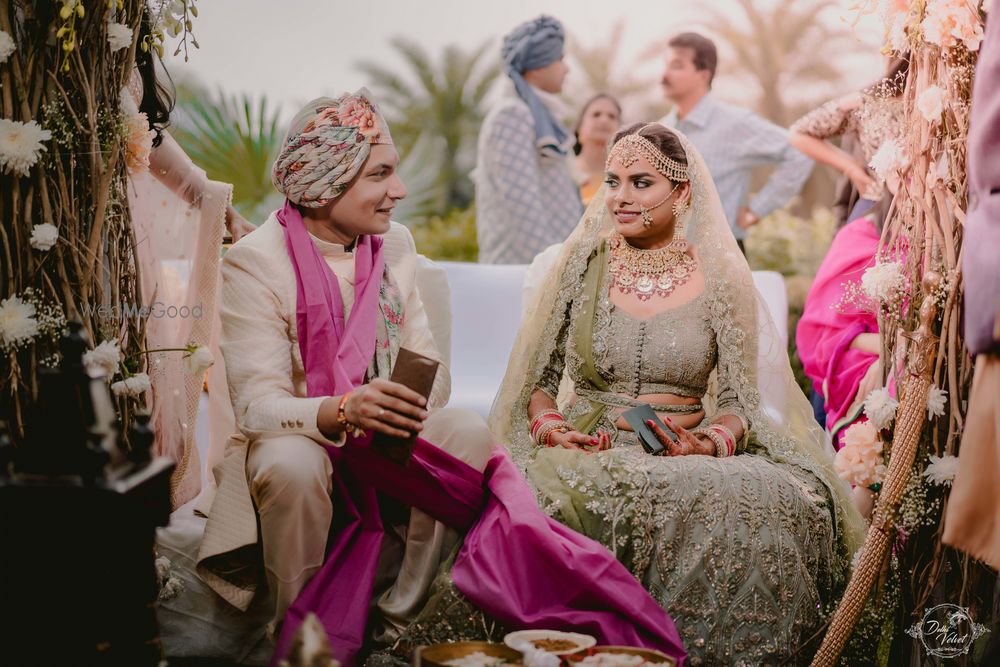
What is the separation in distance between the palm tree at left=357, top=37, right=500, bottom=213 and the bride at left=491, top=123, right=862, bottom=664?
1791 cm

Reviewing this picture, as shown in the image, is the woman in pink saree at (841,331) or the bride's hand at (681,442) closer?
the bride's hand at (681,442)

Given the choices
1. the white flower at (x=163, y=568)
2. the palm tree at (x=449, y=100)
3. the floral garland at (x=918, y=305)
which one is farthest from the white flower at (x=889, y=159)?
the palm tree at (x=449, y=100)

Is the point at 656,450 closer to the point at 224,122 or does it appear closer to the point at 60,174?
the point at 60,174

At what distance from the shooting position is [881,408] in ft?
10.5

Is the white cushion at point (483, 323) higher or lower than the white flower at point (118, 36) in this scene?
lower

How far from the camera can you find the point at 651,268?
4000mm

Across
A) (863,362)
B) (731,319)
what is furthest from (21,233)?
(863,362)

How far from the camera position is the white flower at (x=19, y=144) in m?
2.71

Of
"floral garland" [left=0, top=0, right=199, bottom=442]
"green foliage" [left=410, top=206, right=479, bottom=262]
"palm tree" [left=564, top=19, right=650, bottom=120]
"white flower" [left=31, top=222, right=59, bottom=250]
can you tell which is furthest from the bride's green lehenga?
"palm tree" [left=564, top=19, right=650, bottom=120]

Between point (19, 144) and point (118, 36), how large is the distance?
0.44 m

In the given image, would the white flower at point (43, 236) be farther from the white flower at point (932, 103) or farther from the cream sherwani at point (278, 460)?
the white flower at point (932, 103)

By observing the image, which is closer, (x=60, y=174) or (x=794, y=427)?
(x=60, y=174)

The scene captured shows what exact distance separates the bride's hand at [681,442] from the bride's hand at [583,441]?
0.53 feet

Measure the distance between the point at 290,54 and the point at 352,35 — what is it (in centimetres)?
194
